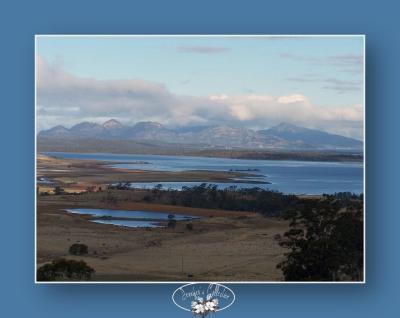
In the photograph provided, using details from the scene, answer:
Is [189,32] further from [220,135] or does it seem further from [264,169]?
[264,169]

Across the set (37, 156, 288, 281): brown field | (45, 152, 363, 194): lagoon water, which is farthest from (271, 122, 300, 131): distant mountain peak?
(37, 156, 288, 281): brown field

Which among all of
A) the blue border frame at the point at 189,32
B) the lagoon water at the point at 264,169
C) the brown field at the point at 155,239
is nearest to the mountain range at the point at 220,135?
the lagoon water at the point at 264,169

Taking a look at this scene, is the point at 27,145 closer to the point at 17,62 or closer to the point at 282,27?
the point at 17,62

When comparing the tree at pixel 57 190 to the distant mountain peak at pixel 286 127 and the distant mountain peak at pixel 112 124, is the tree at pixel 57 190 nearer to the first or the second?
the distant mountain peak at pixel 112 124

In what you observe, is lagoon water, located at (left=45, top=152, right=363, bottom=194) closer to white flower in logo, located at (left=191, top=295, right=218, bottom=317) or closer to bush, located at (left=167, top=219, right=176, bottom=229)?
bush, located at (left=167, top=219, right=176, bottom=229)

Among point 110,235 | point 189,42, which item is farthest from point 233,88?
point 110,235

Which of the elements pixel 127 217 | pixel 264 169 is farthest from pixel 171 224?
pixel 264 169
